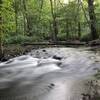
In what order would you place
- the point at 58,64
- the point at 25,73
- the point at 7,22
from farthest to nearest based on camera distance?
1. the point at 7,22
2. the point at 58,64
3. the point at 25,73

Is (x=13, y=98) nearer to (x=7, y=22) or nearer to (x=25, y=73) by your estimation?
(x=25, y=73)

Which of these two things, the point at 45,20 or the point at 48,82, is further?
the point at 45,20

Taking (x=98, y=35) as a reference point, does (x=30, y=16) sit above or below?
above

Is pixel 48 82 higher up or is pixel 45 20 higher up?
pixel 45 20

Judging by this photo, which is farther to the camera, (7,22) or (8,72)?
(7,22)

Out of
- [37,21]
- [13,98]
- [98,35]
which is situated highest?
[37,21]

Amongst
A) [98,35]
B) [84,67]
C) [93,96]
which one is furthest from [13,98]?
[98,35]

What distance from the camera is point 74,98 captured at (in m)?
6.37

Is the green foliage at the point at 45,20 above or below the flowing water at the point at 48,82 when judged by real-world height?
above

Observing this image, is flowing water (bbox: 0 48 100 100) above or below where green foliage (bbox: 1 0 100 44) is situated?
below

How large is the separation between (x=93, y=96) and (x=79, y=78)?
2263 millimetres

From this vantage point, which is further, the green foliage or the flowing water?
the green foliage

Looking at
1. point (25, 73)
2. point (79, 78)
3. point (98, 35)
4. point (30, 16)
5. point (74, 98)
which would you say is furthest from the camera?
point (30, 16)

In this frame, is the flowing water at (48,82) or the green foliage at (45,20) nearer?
the flowing water at (48,82)
